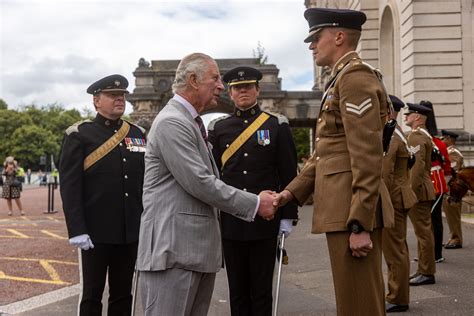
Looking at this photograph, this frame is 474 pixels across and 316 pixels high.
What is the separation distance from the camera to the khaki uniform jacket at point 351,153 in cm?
338

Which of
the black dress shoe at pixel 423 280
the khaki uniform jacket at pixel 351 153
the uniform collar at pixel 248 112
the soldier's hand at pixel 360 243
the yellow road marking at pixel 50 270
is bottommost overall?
the yellow road marking at pixel 50 270

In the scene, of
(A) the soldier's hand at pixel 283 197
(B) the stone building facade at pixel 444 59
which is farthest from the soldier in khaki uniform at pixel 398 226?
(B) the stone building facade at pixel 444 59

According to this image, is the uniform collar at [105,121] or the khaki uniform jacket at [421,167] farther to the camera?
the khaki uniform jacket at [421,167]

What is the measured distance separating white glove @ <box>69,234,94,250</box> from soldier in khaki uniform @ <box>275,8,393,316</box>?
200 cm

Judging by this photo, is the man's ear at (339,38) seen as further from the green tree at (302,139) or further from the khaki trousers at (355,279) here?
the green tree at (302,139)

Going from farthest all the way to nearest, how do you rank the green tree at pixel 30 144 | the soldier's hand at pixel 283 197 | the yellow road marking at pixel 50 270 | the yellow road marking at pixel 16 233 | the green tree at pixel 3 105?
the green tree at pixel 3 105 < the green tree at pixel 30 144 < the yellow road marking at pixel 16 233 < the yellow road marking at pixel 50 270 < the soldier's hand at pixel 283 197

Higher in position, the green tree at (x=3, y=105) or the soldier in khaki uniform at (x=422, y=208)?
the green tree at (x=3, y=105)

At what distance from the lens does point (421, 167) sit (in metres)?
7.63

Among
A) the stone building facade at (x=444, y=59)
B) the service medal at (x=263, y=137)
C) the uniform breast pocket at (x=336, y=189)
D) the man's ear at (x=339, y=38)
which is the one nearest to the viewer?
the uniform breast pocket at (x=336, y=189)

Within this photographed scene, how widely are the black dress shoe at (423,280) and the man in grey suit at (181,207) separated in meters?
4.60

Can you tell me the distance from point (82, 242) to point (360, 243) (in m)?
2.34

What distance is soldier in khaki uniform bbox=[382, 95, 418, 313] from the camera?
6.19 metres

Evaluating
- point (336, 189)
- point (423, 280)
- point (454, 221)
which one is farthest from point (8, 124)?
point (336, 189)

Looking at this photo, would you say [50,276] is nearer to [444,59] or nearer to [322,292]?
[322,292]
